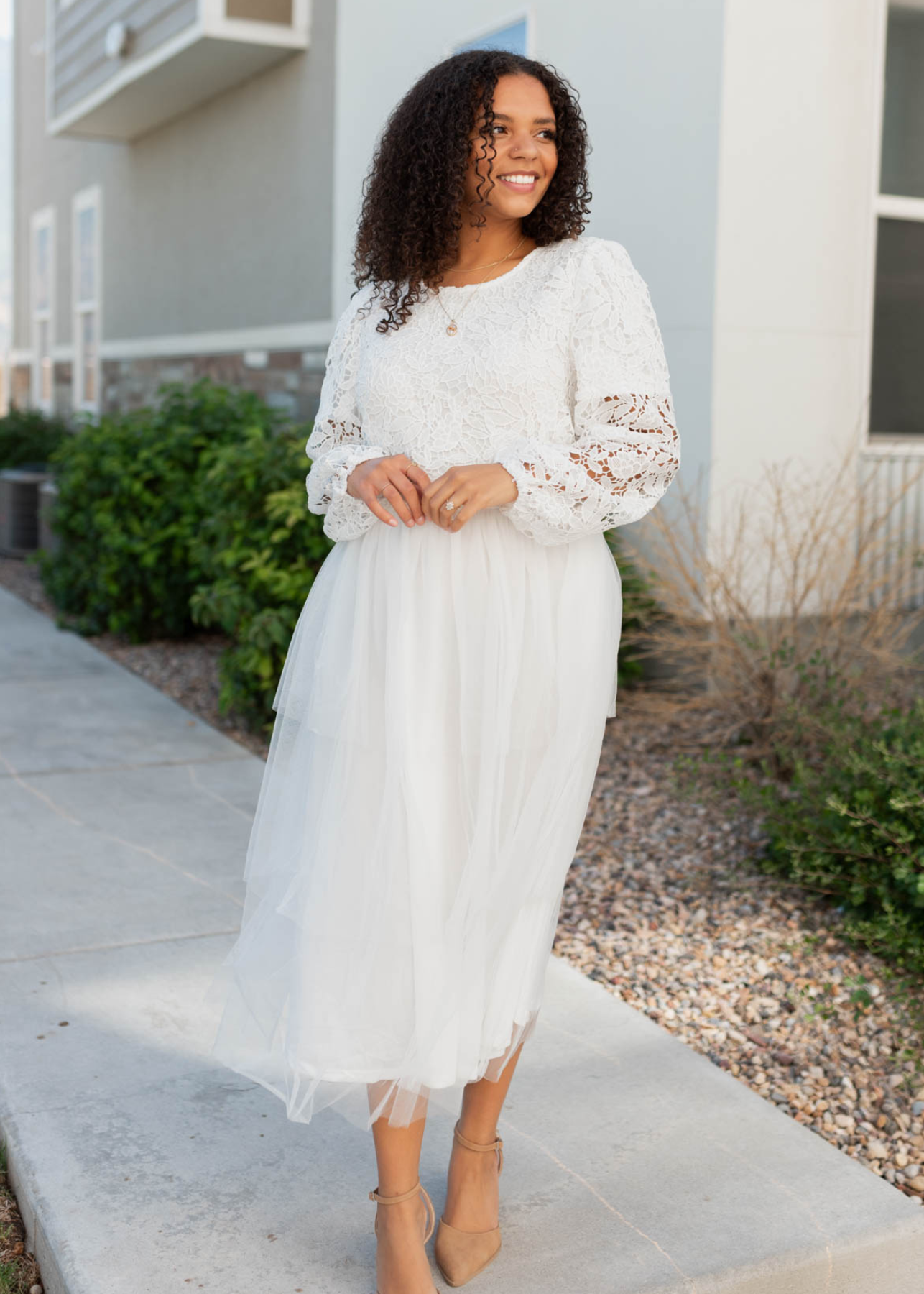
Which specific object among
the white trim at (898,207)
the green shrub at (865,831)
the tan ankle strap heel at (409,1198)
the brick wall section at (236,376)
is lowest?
the tan ankle strap heel at (409,1198)

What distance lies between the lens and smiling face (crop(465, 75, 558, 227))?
1.99m

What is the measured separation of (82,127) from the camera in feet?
37.4

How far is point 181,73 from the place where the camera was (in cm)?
944

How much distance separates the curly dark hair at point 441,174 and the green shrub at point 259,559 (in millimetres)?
3162

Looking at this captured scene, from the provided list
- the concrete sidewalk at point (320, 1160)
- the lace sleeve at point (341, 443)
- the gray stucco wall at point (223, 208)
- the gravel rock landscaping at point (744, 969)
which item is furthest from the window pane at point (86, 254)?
the lace sleeve at point (341, 443)

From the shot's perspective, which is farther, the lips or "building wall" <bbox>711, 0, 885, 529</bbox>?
"building wall" <bbox>711, 0, 885, 529</bbox>

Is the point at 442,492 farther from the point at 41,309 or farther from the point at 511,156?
the point at 41,309

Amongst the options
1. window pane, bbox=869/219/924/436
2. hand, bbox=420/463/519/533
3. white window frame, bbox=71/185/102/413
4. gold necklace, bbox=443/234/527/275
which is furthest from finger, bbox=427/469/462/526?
white window frame, bbox=71/185/102/413

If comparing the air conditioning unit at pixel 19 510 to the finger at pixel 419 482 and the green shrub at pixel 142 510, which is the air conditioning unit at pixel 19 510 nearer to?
the green shrub at pixel 142 510

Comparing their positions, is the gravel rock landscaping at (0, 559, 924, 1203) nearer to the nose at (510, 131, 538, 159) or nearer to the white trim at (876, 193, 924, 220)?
the nose at (510, 131, 538, 159)

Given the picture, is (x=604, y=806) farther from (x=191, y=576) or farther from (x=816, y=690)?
(x=191, y=576)

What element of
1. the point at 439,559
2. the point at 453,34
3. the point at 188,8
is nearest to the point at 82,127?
Result: the point at 188,8

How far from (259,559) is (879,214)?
2975 millimetres

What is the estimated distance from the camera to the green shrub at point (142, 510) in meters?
6.98
